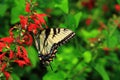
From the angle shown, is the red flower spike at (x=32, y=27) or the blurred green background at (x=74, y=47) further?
the blurred green background at (x=74, y=47)

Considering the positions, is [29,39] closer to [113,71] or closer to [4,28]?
[4,28]

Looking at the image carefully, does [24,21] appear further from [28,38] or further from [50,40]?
[50,40]

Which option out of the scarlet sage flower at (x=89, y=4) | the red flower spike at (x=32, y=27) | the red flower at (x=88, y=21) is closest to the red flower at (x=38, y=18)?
the red flower spike at (x=32, y=27)

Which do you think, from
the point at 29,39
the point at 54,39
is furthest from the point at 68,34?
the point at 29,39

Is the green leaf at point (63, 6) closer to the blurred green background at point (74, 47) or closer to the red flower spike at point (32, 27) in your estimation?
the blurred green background at point (74, 47)

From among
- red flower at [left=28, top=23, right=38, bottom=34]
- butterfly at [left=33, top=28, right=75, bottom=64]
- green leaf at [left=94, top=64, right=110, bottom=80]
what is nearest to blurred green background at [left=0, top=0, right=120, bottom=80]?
green leaf at [left=94, top=64, right=110, bottom=80]

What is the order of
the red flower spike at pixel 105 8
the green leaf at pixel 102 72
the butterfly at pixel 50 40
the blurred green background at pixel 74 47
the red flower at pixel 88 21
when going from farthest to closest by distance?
1. the red flower spike at pixel 105 8
2. the red flower at pixel 88 21
3. the green leaf at pixel 102 72
4. the blurred green background at pixel 74 47
5. the butterfly at pixel 50 40

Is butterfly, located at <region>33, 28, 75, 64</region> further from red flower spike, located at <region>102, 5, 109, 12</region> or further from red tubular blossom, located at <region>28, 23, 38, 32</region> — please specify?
red flower spike, located at <region>102, 5, 109, 12</region>
